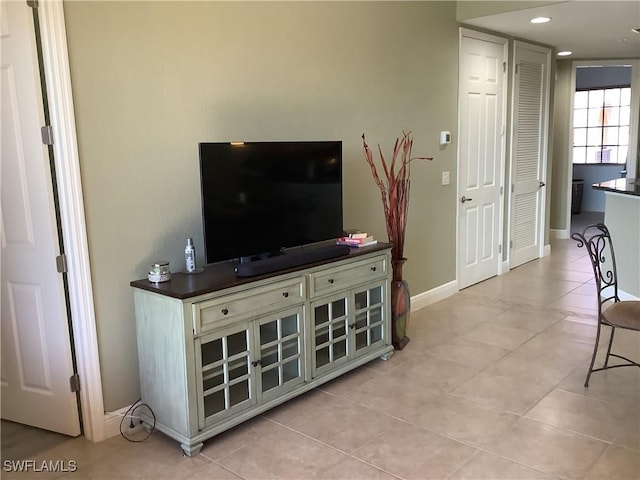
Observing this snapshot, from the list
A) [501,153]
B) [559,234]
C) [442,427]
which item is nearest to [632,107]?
[559,234]

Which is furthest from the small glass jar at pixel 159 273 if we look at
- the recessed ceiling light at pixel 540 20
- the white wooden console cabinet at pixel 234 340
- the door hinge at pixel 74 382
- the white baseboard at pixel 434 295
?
the recessed ceiling light at pixel 540 20

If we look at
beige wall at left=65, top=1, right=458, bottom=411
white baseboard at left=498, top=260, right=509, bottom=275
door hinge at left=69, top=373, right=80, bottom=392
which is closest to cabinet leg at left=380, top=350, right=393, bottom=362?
beige wall at left=65, top=1, right=458, bottom=411

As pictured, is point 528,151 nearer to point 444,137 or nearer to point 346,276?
point 444,137

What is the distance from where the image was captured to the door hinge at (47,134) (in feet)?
8.16

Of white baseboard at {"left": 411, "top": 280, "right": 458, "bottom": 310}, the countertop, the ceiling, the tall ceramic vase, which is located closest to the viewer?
the tall ceramic vase

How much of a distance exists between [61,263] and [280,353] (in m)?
1.17

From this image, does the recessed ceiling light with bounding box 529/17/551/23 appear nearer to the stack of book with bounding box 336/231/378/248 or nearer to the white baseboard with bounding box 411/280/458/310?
the white baseboard with bounding box 411/280/458/310

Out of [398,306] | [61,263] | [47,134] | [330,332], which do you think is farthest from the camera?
[398,306]

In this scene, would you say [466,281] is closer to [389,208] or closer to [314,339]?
[389,208]

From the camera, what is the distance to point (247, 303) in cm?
271

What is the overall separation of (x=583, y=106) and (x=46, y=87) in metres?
10.1

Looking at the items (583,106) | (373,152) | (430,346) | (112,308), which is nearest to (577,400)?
(430,346)

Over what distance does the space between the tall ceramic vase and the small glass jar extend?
5.46 feet

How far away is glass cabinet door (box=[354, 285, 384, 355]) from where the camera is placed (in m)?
3.44
